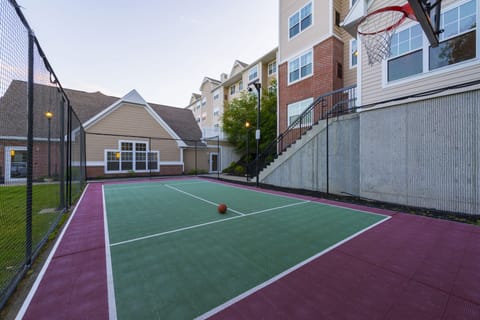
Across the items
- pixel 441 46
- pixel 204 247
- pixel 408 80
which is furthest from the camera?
pixel 408 80

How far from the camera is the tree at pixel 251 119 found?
16016 millimetres

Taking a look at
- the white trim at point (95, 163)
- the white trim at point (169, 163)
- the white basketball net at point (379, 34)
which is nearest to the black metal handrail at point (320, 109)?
the white basketball net at point (379, 34)

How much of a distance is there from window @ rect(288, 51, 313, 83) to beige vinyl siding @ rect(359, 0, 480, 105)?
15.4 feet

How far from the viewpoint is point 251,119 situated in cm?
1656

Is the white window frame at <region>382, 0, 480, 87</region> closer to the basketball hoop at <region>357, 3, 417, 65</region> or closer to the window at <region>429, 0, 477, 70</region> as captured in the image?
the window at <region>429, 0, 477, 70</region>

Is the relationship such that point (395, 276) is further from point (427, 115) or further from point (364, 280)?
point (427, 115)

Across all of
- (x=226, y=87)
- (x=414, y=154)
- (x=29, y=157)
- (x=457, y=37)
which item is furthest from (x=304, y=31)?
(x=226, y=87)

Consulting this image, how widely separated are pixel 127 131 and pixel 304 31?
1422 centimetres

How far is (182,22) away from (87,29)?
18.0ft

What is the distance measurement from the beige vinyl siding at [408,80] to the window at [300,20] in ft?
18.3

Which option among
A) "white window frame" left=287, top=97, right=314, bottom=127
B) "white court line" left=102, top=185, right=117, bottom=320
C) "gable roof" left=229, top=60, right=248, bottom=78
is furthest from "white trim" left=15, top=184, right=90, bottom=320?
"gable roof" left=229, top=60, right=248, bottom=78

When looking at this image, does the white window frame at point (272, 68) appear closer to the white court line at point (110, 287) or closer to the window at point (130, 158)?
the window at point (130, 158)

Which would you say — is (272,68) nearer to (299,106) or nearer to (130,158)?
(299,106)

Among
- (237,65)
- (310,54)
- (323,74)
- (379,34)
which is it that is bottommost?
(379,34)
